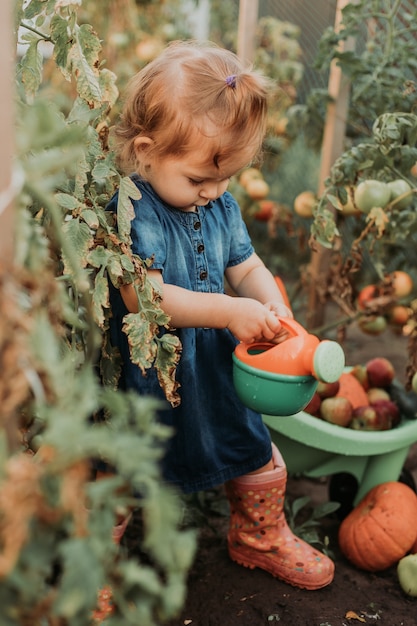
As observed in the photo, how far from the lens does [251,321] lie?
4.49 feet

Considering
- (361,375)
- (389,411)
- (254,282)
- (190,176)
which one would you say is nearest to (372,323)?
(361,375)

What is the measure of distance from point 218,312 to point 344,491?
82cm

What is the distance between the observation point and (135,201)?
143 cm

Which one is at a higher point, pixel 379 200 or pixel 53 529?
pixel 53 529

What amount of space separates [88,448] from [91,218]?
63 centimetres

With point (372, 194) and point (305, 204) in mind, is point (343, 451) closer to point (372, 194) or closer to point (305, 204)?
point (372, 194)

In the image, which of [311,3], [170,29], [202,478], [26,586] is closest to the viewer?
[26,586]

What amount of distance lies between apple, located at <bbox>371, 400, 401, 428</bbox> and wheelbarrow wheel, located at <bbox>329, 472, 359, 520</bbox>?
0.19 meters

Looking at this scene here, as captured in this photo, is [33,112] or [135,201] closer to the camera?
[33,112]

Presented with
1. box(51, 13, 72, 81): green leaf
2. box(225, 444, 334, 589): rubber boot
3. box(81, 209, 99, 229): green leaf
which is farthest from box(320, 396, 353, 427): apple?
box(51, 13, 72, 81): green leaf

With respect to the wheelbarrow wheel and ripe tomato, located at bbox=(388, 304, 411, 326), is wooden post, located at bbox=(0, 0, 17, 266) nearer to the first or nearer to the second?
the wheelbarrow wheel

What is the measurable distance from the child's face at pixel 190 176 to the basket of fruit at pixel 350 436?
641 mm

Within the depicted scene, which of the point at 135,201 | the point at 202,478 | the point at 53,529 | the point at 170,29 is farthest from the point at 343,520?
the point at 170,29

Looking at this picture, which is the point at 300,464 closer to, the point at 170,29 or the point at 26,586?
the point at 26,586
